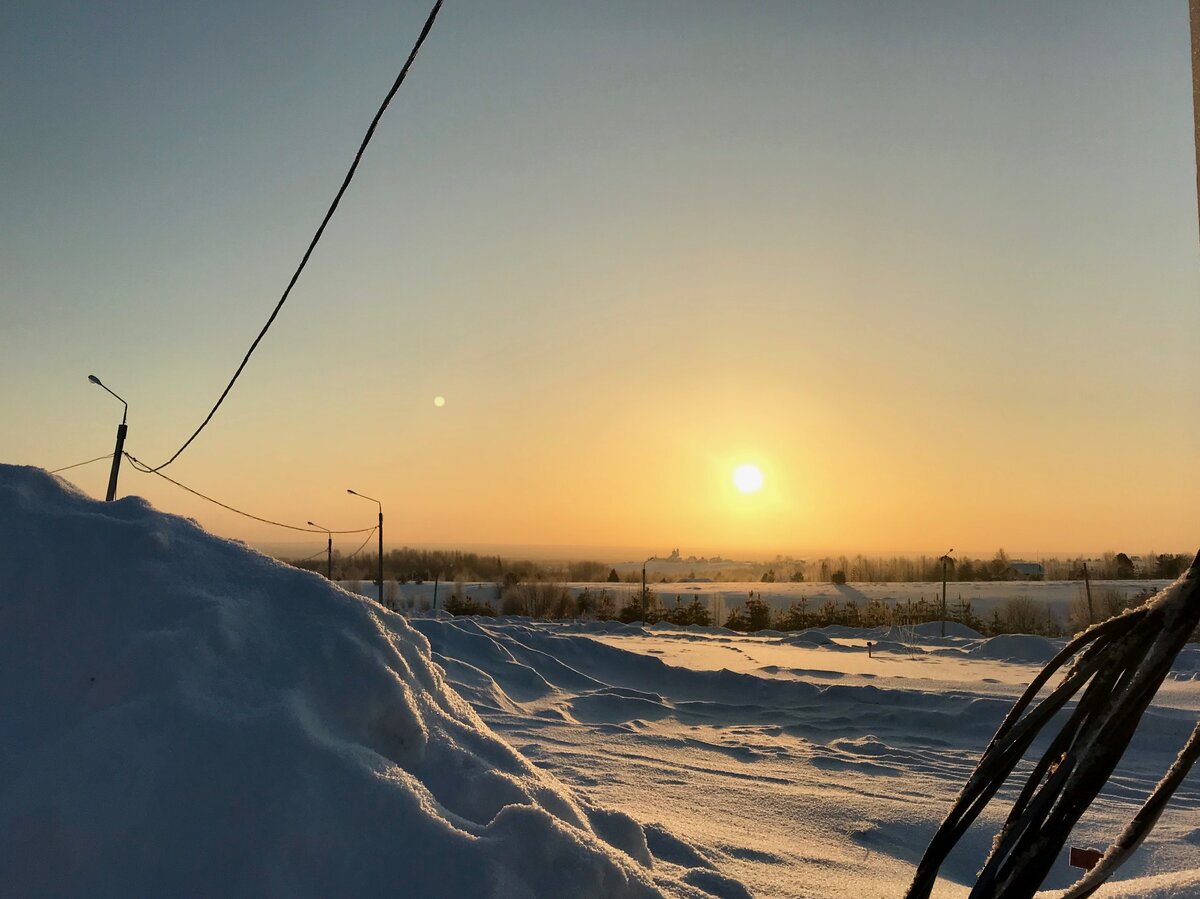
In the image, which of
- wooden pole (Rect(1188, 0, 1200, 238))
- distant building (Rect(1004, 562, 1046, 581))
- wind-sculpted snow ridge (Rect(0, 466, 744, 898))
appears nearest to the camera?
wooden pole (Rect(1188, 0, 1200, 238))

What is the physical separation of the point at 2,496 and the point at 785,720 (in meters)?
9.78

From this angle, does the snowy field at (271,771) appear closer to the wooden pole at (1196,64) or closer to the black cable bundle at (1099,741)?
the black cable bundle at (1099,741)

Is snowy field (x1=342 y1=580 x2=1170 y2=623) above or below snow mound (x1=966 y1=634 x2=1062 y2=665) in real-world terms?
below

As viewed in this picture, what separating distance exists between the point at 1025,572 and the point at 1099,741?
5896 cm

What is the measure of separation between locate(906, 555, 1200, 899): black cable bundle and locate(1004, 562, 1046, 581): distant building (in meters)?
55.4

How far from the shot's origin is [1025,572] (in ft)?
171

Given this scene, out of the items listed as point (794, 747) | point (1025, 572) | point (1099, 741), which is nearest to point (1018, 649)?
point (794, 747)

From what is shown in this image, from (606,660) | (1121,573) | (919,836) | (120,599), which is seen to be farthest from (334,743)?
(1121,573)

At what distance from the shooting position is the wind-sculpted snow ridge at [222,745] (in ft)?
6.75

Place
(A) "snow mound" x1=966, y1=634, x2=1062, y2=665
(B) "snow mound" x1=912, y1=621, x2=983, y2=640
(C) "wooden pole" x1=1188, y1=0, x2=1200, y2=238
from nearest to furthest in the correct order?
(C) "wooden pole" x1=1188, y1=0, x2=1200, y2=238 → (A) "snow mound" x1=966, y1=634, x2=1062, y2=665 → (B) "snow mound" x1=912, y1=621, x2=983, y2=640

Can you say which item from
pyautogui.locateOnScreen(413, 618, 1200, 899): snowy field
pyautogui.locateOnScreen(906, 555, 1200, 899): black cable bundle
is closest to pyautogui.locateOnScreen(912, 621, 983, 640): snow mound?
pyautogui.locateOnScreen(413, 618, 1200, 899): snowy field

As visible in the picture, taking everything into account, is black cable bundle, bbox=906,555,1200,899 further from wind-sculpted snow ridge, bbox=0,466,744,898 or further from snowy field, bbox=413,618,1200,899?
snowy field, bbox=413,618,1200,899

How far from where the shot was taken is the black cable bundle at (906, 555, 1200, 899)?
0.94 m

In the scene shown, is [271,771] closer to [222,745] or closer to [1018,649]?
[222,745]
